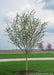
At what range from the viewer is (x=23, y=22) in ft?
41.0

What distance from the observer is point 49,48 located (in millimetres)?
52688

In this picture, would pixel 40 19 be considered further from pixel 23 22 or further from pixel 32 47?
pixel 32 47

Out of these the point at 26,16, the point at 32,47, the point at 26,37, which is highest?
the point at 26,16

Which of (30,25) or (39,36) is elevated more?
(30,25)

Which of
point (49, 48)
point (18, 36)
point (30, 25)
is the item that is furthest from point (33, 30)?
point (49, 48)

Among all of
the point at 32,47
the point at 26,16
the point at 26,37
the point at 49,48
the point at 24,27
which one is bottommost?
the point at 49,48

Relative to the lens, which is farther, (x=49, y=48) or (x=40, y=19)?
(x=49, y=48)

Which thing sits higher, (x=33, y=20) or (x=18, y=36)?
(x=33, y=20)

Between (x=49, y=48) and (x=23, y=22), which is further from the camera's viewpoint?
(x=49, y=48)

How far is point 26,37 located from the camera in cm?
1221

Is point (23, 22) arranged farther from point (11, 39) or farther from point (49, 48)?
point (49, 48)

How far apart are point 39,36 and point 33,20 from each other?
1.37 metres

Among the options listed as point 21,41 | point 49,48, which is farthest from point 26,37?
point 49,48

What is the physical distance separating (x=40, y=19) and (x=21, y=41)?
2457 mm
